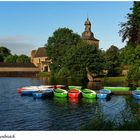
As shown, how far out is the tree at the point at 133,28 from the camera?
5909cm

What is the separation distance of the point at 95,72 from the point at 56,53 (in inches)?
1102

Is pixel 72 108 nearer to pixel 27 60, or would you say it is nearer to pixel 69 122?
pixel 69 122

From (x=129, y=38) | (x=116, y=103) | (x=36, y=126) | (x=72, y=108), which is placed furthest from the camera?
(x=129, y=38)

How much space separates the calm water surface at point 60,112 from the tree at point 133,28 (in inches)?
479

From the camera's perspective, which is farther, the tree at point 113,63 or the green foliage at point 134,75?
the tree at point 113,63

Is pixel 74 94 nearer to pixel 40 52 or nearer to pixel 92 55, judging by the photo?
pixel 92 55

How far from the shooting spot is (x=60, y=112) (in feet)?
133

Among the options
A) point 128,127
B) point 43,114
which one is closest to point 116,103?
point 43,114

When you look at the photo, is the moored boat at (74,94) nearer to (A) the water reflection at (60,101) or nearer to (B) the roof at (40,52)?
(A) the water reflection at (60,101)

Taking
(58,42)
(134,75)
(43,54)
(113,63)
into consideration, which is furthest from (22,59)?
(134,75)

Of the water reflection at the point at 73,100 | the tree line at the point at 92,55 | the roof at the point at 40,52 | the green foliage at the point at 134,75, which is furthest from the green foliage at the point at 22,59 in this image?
the water reflection at the point at 73,100

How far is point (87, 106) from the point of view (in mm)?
45656

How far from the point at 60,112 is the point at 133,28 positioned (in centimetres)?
2687
